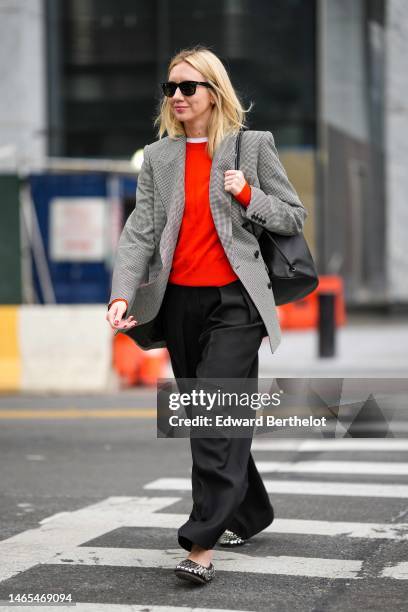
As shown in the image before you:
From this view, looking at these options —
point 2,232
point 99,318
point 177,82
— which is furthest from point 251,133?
point 2,232

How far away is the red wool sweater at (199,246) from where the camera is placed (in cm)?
473

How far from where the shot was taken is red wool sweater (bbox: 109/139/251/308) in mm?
4727

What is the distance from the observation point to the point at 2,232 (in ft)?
46.6

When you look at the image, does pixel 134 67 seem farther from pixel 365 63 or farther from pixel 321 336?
pixel 321 336

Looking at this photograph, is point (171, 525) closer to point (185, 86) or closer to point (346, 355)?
point (185, 86)

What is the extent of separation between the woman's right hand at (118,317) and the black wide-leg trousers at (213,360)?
0.59 ft

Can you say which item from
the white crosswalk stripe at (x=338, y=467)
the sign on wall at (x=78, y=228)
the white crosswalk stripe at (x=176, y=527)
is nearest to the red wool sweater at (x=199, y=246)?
the white crosswalk stripe at (x=176, y=527)

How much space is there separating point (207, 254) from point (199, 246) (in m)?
0.04

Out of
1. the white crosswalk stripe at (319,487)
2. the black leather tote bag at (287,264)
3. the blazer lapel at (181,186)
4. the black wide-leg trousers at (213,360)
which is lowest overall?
the white crosswalk stripe at (319,487)

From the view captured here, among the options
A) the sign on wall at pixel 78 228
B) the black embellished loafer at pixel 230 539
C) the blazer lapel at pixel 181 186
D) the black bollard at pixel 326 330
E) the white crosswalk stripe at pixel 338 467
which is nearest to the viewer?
the blazer lapel at pixel 181 186

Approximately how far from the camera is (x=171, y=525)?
19.2 ft

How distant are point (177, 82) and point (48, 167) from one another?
10662mm

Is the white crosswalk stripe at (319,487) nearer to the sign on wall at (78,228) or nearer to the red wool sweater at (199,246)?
the red wool sweater at (199,246)

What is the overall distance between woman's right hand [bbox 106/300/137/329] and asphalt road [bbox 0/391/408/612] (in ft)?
3.24
